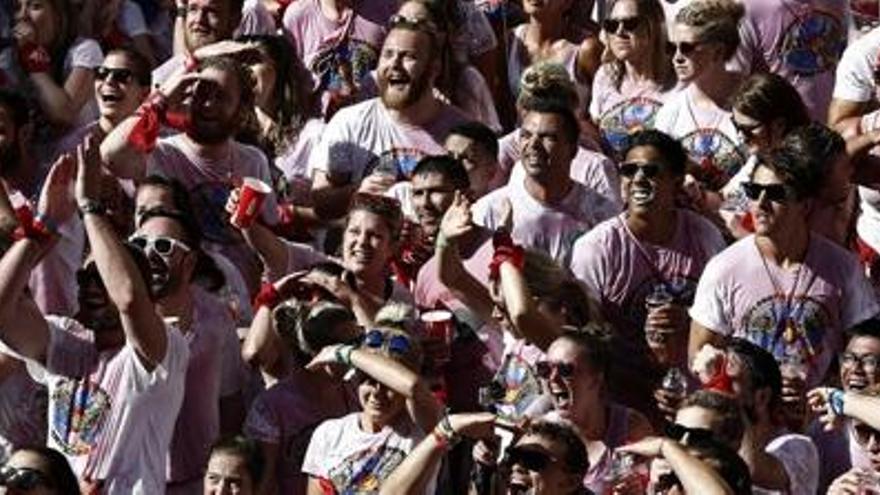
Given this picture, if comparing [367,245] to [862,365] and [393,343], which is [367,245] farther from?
[862,365]

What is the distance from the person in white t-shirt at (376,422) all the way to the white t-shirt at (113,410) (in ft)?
1.96

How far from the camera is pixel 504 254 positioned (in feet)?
41.3

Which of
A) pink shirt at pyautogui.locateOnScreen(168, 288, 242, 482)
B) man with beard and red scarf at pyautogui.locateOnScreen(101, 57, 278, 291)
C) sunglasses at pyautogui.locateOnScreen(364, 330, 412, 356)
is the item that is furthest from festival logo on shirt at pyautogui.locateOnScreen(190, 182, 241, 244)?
sunglasses at pyautogui.locateOnScreen(364, 330, 412, 356)

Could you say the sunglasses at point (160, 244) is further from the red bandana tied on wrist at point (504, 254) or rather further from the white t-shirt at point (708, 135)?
the white t-shirt at point (708, 135)

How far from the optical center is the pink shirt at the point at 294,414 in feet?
41.2

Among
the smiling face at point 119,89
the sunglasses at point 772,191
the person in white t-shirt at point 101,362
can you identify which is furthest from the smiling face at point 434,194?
the person in white t-shirt at point 101,362

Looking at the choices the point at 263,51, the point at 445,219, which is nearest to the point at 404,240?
the point at 445,219

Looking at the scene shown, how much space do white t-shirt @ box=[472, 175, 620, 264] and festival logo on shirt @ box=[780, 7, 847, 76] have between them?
4.73 ft

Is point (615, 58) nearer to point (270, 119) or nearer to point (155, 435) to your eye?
point (270, 119)

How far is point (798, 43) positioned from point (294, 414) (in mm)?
3250

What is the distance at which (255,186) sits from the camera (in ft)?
43.4

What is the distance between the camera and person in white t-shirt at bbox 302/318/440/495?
12.0 meters

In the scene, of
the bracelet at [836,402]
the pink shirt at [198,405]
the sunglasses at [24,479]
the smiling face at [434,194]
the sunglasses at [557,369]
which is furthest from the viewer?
the smiling face at [434,194]

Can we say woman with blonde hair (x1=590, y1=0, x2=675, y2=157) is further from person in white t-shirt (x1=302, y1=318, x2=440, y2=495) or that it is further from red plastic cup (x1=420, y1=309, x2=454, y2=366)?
person in white t-shirt (x1=302, y1=318, x2=440, y2=495)
